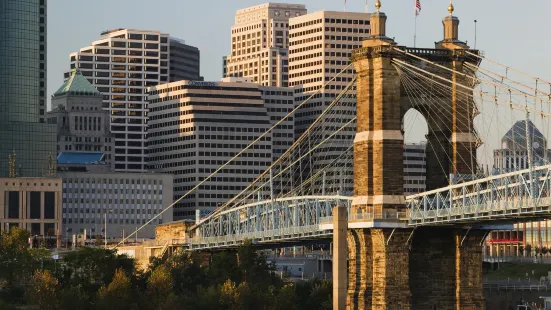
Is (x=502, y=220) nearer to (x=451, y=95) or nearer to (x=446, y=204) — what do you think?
(x=446, y=204)

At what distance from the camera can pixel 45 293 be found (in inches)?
7239

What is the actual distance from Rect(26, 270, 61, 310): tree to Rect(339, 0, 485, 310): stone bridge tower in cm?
3636

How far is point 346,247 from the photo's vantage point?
155 metres

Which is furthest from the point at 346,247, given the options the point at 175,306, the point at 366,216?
the point at 175,306

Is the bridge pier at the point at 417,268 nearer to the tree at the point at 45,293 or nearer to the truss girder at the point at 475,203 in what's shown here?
the truss girder at the point at 475,203

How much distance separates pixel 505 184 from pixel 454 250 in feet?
61.9

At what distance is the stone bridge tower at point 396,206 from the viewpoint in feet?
526

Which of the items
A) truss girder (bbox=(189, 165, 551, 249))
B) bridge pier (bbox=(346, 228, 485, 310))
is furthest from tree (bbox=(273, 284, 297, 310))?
bridge pier (bbox=(346, 228, 485, 310))

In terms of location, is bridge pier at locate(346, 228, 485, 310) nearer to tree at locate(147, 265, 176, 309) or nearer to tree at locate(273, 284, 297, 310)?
tree at locate(273, 284, 297, 310)

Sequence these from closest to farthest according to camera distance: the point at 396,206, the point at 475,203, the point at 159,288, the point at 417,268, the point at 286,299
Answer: the point at 475,203
the point at 396,206
the point at 417,268
the point at 286,299
the point at 159,288

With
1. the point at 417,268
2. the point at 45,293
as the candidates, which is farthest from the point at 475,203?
the point at 45,293

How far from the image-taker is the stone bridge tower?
526 ft

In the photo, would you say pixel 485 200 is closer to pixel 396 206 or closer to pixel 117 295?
pixel 396 206

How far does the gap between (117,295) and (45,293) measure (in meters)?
7.94
